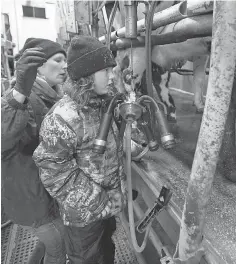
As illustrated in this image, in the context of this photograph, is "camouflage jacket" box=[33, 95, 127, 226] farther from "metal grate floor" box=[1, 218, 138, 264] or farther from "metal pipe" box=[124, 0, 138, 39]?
"metal grate floor" box=[1, 218, 138, 264]

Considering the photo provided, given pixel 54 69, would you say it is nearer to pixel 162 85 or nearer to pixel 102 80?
pixel 102 80

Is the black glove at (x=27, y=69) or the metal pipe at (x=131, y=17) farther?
the metal pipe at (x=131, y=17)

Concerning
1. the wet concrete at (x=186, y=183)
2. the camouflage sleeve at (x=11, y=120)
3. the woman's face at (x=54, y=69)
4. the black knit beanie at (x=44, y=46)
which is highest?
the black knit beanie at (x=44, y=46)

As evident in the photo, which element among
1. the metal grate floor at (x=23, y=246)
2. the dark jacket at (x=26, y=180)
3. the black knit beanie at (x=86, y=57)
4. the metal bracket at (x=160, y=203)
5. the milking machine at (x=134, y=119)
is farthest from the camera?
the metal grate floor at (x=23, y=246)

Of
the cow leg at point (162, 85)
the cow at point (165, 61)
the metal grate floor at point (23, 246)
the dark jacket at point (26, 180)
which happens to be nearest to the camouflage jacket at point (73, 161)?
the dark jacket at point (26, 180)

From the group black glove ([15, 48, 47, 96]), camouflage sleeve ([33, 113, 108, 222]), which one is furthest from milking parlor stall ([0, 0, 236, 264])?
black glove ([15, 48, 47, 96])

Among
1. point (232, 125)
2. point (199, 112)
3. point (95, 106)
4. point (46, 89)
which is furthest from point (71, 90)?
point (199, 112)

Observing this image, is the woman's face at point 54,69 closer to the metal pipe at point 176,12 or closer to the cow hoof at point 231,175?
the metal pipe at point 176,12

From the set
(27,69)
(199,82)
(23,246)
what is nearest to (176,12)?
(27,69)

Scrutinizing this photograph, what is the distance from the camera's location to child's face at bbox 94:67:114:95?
1245 millimetres

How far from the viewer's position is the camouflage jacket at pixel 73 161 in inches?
47.5

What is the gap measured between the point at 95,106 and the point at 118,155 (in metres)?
0.36

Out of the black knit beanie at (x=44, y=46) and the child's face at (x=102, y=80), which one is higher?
the black knit beanie at (x=44, y=46)

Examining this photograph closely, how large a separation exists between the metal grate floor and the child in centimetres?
87
